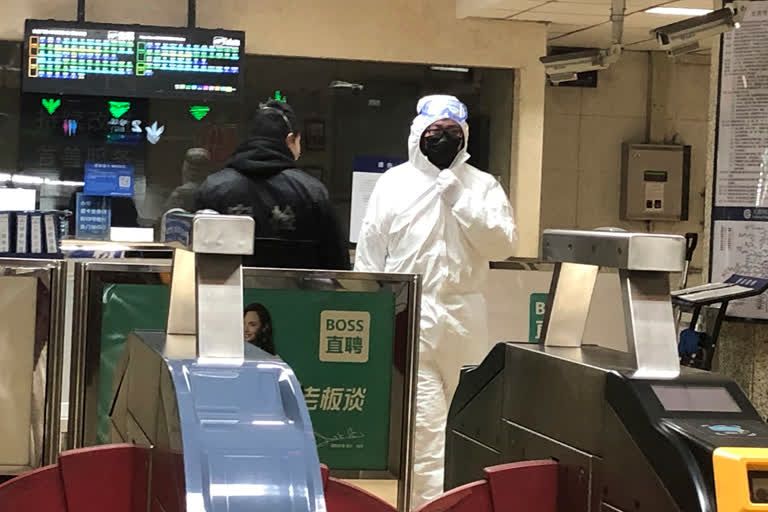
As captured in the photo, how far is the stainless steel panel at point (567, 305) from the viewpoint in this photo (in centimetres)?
200

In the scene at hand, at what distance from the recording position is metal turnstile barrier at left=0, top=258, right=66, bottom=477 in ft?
8.70

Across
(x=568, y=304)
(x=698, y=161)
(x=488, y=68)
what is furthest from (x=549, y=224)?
(x=568, y=304)

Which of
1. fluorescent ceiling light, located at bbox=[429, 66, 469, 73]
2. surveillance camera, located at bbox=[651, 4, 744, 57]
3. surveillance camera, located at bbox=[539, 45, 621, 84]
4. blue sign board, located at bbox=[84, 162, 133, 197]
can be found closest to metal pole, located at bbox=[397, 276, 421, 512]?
surveillance camera, located at bbox=[651, 4, 744, 57]

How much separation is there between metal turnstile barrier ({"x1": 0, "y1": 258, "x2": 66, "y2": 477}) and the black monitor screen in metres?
1.57

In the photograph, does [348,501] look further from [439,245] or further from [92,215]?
[92,215]

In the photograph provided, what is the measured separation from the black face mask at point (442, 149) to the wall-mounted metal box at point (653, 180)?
4.41 meters

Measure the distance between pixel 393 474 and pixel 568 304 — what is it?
44.6 inches

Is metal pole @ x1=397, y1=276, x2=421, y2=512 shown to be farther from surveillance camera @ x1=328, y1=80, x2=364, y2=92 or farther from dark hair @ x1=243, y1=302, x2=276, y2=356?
surveillance camera @ x1=328, y1=80, x2=364, y2=92

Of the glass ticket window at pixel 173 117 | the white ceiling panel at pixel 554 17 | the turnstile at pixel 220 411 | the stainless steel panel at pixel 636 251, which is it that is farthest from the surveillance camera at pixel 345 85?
the stainless steel panel at pixel 636 251

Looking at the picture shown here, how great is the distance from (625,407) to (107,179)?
548 centimetres

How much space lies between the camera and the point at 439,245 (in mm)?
4254

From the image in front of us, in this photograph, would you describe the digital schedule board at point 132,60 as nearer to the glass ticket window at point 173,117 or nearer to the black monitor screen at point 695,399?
the glass ticket window at point 173,117

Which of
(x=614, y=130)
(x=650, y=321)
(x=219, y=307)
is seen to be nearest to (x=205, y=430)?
(x=219, y=307)

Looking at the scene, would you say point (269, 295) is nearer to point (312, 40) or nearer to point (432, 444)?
point (432, 444)
